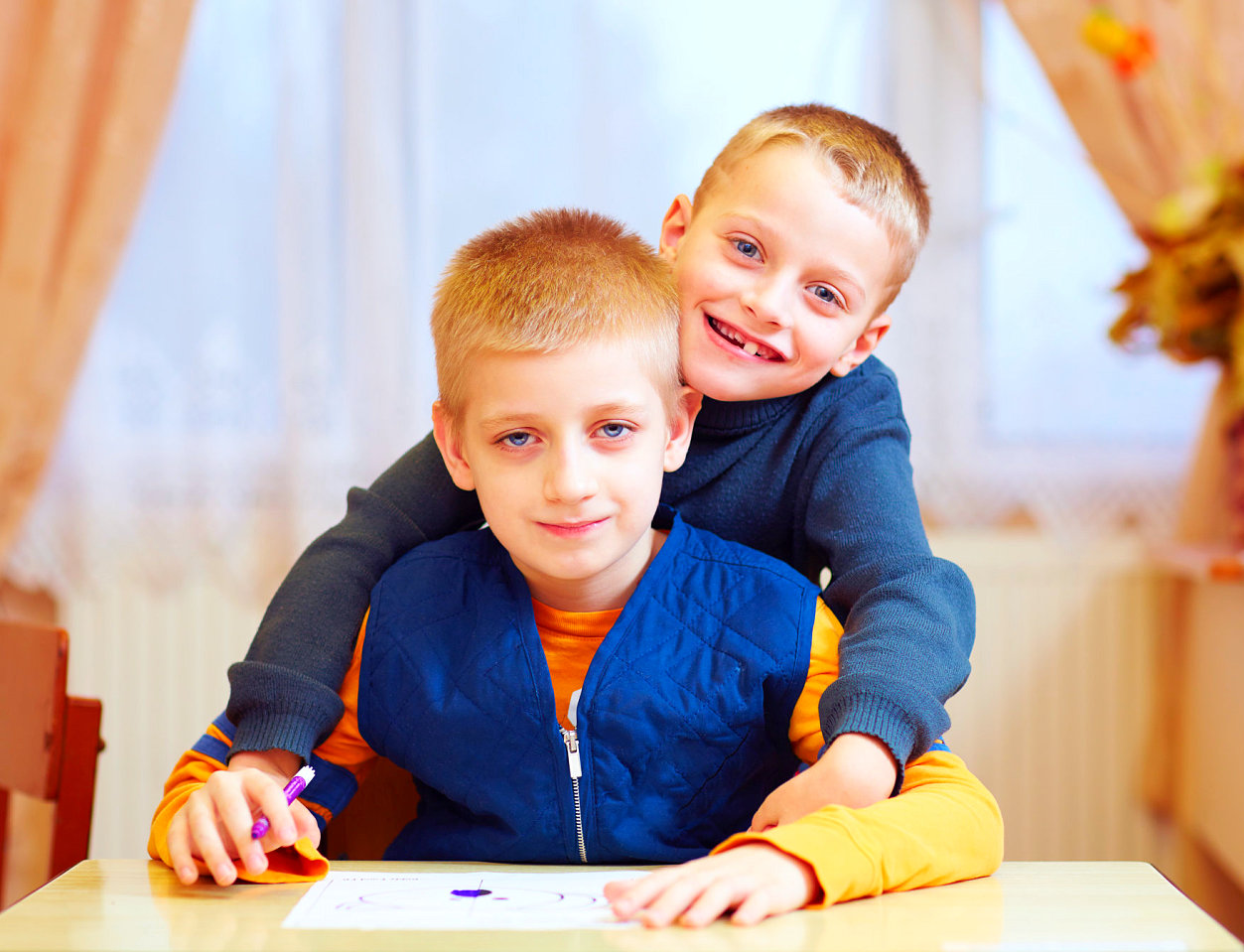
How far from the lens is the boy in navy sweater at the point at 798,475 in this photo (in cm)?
79

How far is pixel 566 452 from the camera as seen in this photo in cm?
84

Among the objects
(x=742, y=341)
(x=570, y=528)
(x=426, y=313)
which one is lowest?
(x=570, y=528)

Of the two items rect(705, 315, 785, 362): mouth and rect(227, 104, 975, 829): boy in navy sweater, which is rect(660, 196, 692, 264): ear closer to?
rect(227, 104, 975, 829): boy in navy sweater

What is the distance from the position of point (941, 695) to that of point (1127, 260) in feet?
5.58

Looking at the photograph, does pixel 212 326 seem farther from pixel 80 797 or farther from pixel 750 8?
pixel 80 797

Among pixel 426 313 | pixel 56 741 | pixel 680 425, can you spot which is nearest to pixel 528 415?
pixel 680 425

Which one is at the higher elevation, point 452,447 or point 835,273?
point 835,273

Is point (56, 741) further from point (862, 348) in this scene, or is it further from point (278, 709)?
point (862, 348)

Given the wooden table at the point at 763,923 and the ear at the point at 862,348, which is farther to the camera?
the ear at the point at 862,348

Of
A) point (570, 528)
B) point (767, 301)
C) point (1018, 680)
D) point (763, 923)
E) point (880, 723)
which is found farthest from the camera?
point (1018, 680)

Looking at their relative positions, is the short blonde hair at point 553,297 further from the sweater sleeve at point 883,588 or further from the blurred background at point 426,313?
the blurred background at point 426,313

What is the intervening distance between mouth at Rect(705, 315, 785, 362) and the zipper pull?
351 millimetres

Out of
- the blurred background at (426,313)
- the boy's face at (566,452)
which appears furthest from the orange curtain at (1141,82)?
the boy's face at (566,452)

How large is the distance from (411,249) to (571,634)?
148cm
